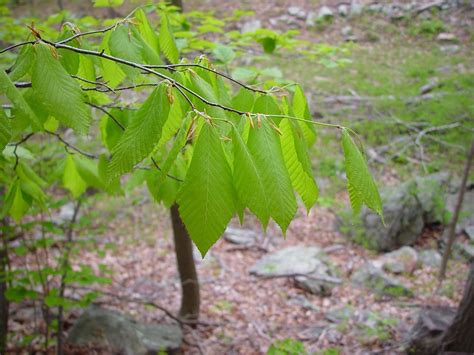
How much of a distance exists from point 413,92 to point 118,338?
7.30 meters

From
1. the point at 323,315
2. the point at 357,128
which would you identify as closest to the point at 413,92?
the point at 357,128

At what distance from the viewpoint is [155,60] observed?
3.98 ft

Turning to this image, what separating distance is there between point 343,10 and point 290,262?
37.0 ft

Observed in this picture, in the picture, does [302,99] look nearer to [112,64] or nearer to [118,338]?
[112,64]

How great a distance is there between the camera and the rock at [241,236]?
5.79m

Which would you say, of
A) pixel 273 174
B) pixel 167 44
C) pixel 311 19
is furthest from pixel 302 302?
pixel 311 19

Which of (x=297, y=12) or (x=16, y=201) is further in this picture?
(x=297, y=12)

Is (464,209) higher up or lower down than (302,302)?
higher up

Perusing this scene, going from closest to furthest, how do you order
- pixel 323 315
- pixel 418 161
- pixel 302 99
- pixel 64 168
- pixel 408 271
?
pixel 302 99 < pixel 64 168 < pixel 323 315 < pixel 408 271 < pixel 418 161

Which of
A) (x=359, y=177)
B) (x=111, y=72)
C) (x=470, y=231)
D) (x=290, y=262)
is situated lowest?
(x=290, y=262)

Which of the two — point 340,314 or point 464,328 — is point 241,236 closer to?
point 340,314

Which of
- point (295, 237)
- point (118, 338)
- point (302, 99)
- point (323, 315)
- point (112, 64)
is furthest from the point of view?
point (295, 237)

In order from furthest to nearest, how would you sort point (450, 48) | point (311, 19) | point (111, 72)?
point (311, 19) → point (450, 48) → point (111, 72)

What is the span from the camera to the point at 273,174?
29.3 inches
